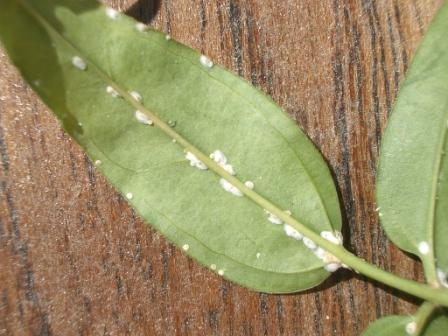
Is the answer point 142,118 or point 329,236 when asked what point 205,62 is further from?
point 329,236

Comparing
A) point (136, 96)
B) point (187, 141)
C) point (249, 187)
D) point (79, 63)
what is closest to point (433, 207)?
point (249, 187)

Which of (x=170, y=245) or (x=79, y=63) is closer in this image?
(x=79, y=63)

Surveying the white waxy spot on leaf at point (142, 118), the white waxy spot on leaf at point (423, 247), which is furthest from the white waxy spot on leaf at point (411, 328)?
the white waxy spot on leaf at point (142, 118)

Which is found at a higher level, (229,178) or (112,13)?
(112,13)

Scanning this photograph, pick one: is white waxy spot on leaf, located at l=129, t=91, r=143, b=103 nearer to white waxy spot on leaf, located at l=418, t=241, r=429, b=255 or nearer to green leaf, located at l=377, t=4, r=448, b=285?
green leaf, located at l=377, t=4, r=448, b=285

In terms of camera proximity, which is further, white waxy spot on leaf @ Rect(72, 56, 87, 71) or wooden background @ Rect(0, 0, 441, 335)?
wooden background @ Rect(0, 0, 441, 335)

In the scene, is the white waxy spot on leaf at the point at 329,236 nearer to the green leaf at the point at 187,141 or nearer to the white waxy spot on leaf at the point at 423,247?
the green leaf at the point at 187,141

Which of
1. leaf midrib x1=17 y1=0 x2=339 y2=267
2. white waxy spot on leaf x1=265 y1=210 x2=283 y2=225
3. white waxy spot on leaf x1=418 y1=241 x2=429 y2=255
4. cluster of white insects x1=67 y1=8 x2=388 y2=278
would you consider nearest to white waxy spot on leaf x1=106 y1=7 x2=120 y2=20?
cluster of white insects x1=67 y1=8 x2=388 y2=278
